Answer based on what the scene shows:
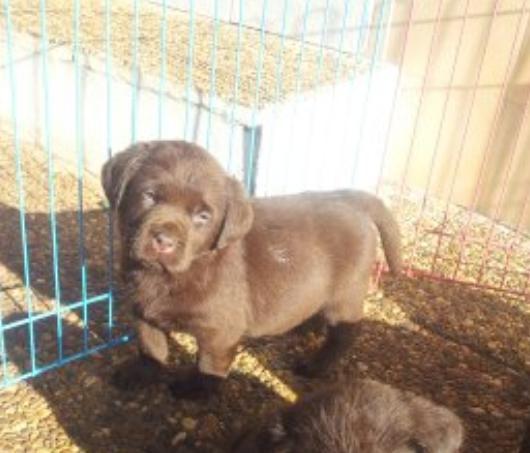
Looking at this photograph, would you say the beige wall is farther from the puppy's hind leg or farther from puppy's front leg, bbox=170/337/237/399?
puppy's front leg, bbox=170/337/237/399

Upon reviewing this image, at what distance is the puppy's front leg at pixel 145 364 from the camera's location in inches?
145

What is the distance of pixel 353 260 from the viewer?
12.2ft

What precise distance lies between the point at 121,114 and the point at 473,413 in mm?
3317

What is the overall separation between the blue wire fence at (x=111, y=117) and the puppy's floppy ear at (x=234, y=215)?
0.77 metres

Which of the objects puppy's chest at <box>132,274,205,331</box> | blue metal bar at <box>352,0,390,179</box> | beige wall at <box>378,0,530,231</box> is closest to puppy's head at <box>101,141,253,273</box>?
puppy's chest at <box>132,274,205,331</box>

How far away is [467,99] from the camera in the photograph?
6.02 metres

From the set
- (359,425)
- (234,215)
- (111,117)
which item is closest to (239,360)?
(234,215)

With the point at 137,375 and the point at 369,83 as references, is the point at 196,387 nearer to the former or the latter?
the point at 137,375

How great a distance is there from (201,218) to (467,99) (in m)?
3.65

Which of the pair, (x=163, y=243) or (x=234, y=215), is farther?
(x=234, y=215)

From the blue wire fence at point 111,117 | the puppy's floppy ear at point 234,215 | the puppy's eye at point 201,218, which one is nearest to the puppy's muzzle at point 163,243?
the puppy's eye at point 201,218

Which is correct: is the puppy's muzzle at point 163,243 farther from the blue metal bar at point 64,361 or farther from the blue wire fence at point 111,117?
the blue metal bar at point 64,361

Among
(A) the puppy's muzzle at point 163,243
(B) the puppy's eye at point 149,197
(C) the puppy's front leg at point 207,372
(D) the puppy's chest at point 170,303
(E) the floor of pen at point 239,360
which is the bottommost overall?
(E) the floor of pen at point 239,360

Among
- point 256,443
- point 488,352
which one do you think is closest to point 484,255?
point 488,352
